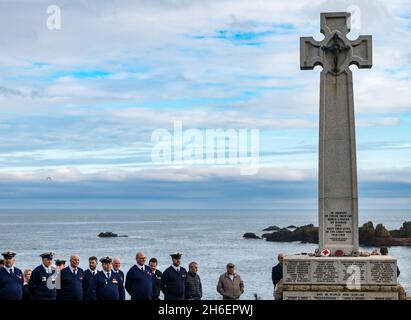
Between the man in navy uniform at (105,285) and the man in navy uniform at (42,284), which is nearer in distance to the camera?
the man in navy uniform at (42,284)

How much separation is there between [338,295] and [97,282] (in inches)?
202

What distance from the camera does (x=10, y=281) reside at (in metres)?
14.6

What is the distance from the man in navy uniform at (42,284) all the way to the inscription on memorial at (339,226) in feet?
20.5

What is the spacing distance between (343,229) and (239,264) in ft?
184

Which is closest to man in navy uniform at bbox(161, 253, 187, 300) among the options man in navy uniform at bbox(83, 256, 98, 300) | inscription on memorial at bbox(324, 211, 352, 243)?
man in navy uniform at bbox(83, 256, 98, 300)

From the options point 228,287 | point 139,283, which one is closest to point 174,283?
point 139,283

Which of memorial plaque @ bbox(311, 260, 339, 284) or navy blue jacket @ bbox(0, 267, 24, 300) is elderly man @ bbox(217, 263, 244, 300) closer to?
memorial plaque @ bbox(311, 260, 339, 284)

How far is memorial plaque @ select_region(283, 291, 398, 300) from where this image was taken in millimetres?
15078

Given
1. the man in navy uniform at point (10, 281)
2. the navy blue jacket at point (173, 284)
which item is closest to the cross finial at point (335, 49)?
the navy blue jacket at point (173, 284)

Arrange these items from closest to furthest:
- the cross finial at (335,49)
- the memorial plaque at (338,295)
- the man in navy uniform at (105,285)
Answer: the memorial plaque at (338,295), the man in navy uniform at (105,285), the cross finial at (335,49)

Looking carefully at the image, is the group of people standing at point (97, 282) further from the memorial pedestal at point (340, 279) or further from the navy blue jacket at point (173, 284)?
the memorial pedestal at point (340, 279)

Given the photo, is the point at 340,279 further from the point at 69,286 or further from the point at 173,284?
the point at 69,286

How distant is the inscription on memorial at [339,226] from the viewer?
53.7 feet

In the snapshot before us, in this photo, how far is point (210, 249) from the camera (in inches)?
3748
